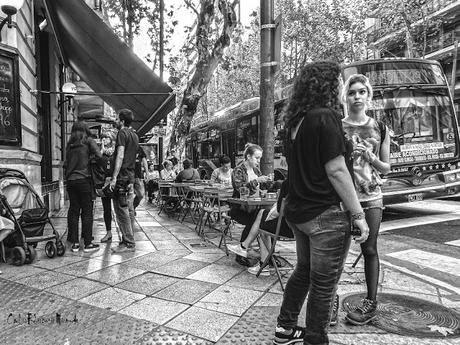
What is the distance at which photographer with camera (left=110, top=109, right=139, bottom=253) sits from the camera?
5.29 meters

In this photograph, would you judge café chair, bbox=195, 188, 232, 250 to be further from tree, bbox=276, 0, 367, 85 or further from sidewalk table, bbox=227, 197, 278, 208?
tree, bbox=276, 0, 367, 85

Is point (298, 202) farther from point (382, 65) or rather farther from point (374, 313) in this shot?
point (382, 65)

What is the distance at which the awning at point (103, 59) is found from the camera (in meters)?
6.66

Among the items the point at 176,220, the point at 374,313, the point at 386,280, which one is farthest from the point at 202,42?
the point at 374,313

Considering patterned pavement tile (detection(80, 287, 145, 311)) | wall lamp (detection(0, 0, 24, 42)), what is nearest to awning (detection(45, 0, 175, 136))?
wall lamp (detection(0, 0, 24, 42))

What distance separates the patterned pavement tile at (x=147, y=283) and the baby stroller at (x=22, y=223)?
1.46 m

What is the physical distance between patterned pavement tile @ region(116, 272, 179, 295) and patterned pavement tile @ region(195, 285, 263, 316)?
1.76ft

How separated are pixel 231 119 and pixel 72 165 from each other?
9.71 meters

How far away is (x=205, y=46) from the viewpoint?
12453mm

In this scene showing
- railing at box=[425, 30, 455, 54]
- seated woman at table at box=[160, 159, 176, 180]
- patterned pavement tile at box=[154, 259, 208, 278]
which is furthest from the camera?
railing at box=[425, 30, 455, 54]

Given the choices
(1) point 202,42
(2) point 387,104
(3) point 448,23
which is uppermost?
(3) point 448,23

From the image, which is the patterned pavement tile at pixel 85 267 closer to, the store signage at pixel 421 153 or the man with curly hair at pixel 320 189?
the man with curly hair at pixel 320 189

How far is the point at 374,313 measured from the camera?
292cm

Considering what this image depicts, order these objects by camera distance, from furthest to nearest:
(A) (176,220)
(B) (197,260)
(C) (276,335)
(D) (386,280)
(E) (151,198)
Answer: (E) (151,198) → (A) (176,220) → (B) (197,260) → (D) (386,280) → (C) (276,335)
